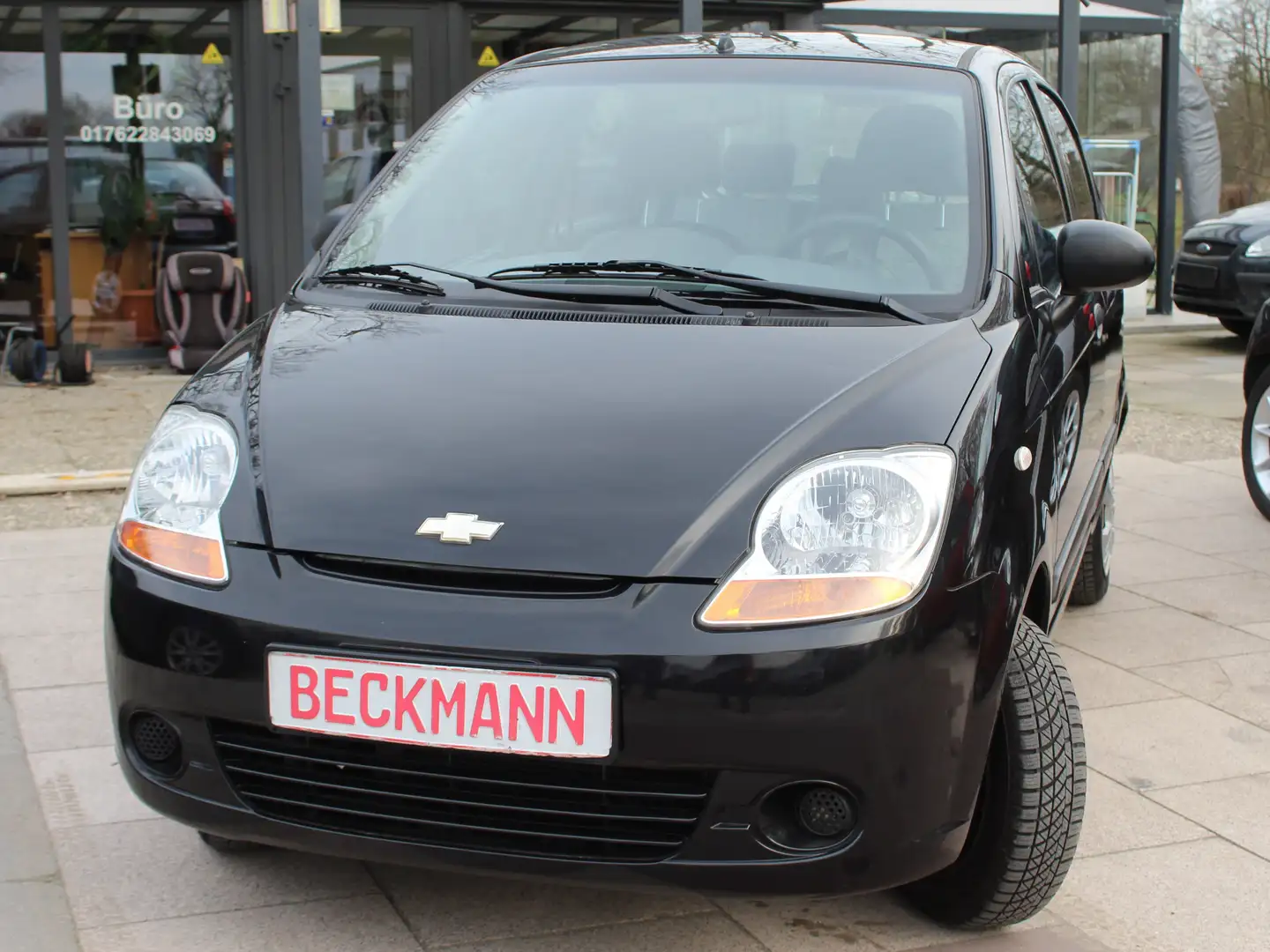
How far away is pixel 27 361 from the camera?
9656 millimetres

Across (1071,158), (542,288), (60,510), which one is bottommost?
(60,510)

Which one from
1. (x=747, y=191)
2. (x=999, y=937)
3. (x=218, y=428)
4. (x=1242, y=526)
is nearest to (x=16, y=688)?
(x=218, y=428)

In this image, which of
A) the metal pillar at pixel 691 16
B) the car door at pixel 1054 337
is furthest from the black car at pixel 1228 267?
the car door at pixel 1054 337

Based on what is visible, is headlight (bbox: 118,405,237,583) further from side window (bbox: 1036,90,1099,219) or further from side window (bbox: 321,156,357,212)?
side window (bbox: 321,156,357,212)

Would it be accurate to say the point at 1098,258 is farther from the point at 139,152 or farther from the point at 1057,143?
the point at 139,152

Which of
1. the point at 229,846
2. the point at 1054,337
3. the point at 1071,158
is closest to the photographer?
the point at 229,846

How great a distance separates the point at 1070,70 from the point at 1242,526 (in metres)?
5.02

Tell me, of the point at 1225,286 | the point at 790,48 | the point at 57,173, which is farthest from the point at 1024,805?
the point at 1225,286

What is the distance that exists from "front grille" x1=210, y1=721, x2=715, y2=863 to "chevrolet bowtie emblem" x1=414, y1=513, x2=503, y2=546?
32 centimetres

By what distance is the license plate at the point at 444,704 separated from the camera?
229 cm

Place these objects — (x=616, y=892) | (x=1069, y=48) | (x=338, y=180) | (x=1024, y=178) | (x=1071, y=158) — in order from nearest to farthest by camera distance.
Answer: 1. (x=616, y=892)
2. (x=1024, y=178)
3. (x=1071, y=158)
4. (x=1069, y=48)
5. (x=338, y=180)

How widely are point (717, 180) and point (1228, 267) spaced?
9.85m

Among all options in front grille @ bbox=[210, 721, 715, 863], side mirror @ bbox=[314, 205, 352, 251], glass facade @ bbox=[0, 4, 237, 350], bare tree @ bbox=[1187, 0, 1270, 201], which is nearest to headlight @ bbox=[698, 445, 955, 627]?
front grille @ bbox=[210, 721, 715, 863]

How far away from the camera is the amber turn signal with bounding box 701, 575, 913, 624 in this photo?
7.57ft
